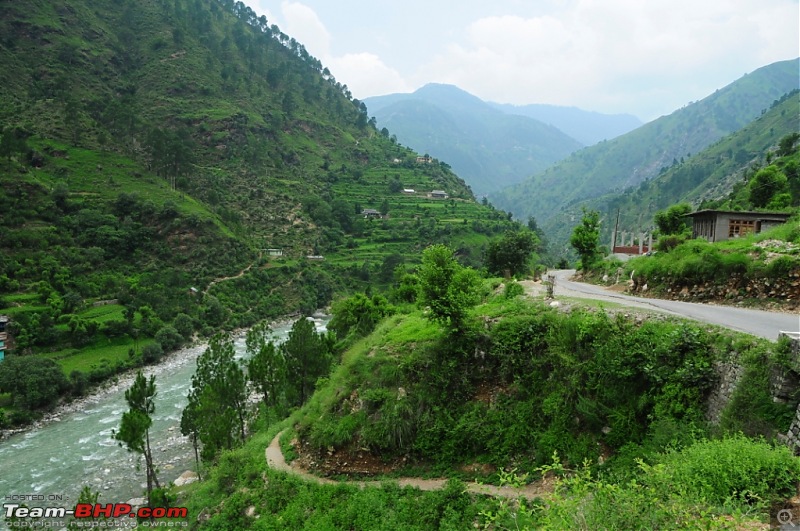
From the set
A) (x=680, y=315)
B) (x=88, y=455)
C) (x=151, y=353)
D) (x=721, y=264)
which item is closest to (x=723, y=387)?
(x=680, y=315)

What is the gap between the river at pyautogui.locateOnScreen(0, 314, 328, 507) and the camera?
25703 millimetres

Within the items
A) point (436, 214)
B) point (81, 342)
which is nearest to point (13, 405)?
point (81, 342)

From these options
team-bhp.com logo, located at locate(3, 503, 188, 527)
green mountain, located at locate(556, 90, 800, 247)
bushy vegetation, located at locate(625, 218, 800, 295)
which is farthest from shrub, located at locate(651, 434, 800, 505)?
green mountain, located at locate(556, 90, 800, 247)

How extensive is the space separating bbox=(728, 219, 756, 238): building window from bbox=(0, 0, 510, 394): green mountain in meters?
54.2

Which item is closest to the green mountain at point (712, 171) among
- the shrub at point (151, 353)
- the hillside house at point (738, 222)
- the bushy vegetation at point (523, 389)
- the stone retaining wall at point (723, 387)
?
the hillside house at point (738, 222)

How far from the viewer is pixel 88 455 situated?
29719 mm

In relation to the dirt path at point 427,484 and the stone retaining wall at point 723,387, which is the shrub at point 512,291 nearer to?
the dirt path at point 427,484

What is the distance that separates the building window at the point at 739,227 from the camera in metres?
28.4

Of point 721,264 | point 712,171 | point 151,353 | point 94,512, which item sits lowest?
point 94,512

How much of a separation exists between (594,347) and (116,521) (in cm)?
2469

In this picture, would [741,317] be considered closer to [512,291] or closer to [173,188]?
[512,291]

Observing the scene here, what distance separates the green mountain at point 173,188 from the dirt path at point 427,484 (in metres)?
35.8

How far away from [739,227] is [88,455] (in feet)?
153

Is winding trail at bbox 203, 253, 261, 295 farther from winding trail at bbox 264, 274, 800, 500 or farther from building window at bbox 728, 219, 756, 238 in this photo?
building window at bbox 728, 219, 756, 238
